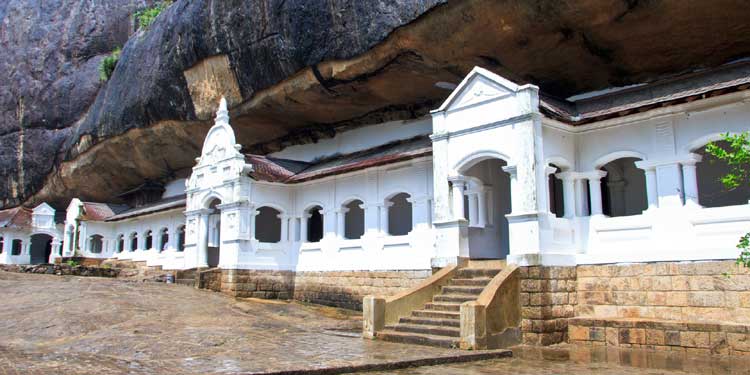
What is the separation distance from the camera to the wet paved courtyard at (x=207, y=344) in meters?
9.25

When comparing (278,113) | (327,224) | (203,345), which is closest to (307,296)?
(327,224)

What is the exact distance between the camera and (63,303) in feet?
52.3

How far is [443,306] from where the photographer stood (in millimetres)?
12734

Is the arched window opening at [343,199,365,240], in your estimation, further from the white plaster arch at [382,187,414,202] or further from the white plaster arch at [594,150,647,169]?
the white plaster arch at [594,150,647,169]

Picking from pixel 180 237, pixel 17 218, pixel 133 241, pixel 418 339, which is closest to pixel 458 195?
pixel 418 339

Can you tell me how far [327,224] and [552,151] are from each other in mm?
8946

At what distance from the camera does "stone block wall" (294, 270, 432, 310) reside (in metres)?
17.7

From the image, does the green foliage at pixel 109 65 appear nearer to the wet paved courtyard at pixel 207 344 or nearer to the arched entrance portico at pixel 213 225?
the arched entrance portico at pixel 213 225

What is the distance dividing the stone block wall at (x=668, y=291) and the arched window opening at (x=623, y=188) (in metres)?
3.39

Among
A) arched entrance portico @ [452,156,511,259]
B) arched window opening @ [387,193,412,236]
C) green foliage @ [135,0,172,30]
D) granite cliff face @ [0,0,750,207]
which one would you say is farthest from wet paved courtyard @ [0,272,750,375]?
green foliage @ [135,0,172,30]

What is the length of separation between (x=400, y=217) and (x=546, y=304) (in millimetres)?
9817

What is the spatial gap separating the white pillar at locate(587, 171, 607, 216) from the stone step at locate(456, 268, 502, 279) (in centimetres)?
241

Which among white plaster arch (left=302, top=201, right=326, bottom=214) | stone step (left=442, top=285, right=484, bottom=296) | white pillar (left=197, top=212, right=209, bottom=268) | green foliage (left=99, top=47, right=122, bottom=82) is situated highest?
green foliage (left=99, top=47, right=122, bottom=82)

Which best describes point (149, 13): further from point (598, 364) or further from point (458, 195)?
point (598, 364)
